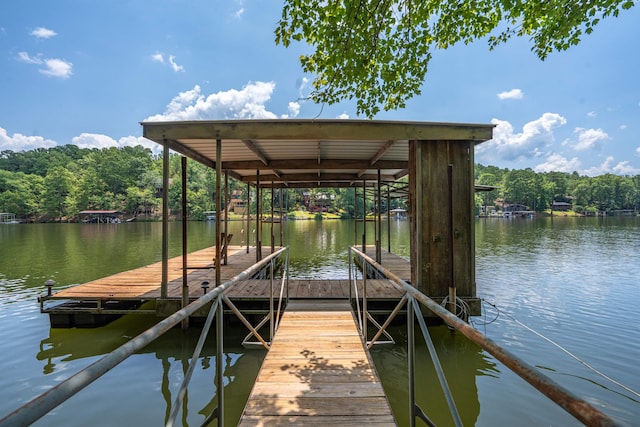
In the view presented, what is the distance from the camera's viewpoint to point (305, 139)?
5.57 meters

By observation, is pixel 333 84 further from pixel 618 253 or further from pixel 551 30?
pixel 618 253

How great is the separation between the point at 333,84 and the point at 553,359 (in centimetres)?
595

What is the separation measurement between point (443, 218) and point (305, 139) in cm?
285

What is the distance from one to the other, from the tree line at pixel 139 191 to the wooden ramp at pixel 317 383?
40.6 m

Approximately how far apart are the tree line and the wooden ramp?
4057 centimetres

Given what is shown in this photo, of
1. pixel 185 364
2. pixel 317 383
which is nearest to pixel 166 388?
pixel 185 364

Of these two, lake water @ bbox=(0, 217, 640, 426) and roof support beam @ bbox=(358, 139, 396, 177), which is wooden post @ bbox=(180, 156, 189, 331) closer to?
lake water @ bbox=(0, 217, 640, 426)

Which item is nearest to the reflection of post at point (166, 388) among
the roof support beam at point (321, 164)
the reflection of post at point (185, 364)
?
the reflection of post at point (185, 364)

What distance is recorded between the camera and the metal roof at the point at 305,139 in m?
5.48

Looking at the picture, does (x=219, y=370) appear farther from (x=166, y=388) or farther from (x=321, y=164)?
(x=321, y=164)

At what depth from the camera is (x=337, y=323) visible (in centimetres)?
487

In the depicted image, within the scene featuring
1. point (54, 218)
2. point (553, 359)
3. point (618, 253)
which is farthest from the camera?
point (54, 218)

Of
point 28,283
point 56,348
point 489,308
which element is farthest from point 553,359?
point 28,283

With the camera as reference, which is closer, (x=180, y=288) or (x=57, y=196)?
(x=180, y=288)
